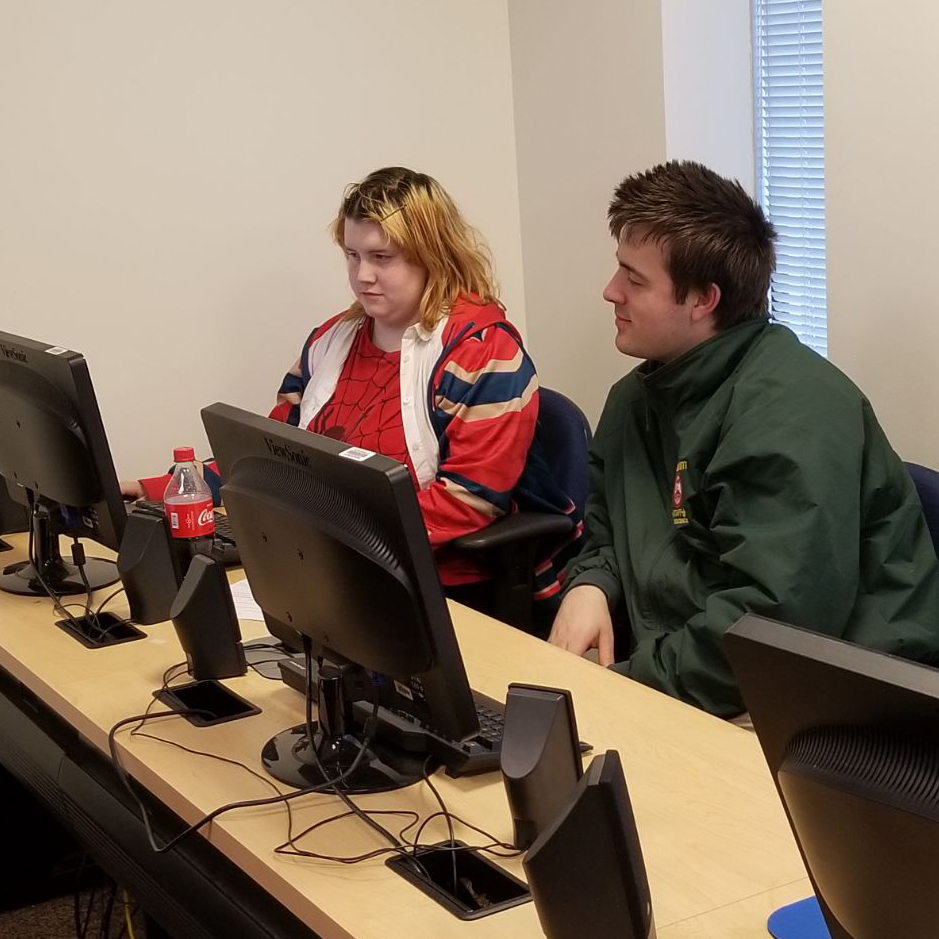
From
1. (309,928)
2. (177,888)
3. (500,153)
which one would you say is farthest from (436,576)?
(500,153)

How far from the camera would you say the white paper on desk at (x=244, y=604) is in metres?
2.12

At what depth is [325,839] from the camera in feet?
4.71

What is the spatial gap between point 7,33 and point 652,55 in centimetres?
136

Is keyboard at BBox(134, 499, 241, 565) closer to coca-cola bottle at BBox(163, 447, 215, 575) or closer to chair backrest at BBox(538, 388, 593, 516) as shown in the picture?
coca-cola bottle at BBox(163, 447, 215, 575)

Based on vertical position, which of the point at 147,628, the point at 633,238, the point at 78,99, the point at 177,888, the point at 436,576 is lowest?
the point at 177,888

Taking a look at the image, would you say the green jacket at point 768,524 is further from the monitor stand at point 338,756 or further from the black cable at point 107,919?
the black cable at point 107,919

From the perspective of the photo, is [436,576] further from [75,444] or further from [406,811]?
[75,444]

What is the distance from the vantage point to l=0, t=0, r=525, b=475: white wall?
2938 mm

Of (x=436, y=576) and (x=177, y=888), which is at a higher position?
(x=436, y=576)

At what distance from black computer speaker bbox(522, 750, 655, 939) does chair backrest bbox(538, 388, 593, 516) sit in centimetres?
148

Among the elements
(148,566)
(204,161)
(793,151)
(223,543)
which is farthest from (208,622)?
(793,151)

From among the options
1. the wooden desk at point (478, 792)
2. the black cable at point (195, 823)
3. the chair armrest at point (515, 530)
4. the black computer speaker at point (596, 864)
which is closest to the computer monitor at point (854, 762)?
the black computer speaker at point (596, 864)

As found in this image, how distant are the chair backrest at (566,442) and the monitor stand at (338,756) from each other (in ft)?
3.42

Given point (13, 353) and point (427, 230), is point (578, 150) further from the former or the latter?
point (13, 353)
